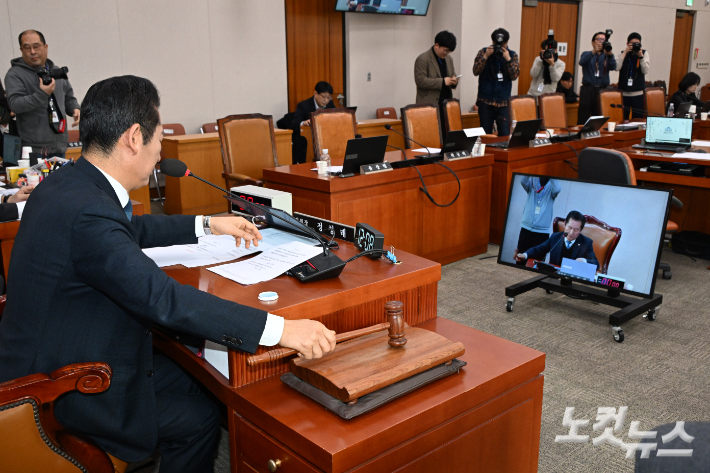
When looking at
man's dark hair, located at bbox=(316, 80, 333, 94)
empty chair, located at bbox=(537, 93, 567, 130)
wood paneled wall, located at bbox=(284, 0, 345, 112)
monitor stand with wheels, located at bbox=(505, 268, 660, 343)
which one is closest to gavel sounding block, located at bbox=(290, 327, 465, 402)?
monitor stand with wheels, located at bbox=(505, 268, 660, 343)

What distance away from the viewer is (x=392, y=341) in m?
1.32

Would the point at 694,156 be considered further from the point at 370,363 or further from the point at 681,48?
the point at 681,48

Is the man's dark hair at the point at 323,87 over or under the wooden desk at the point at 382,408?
over

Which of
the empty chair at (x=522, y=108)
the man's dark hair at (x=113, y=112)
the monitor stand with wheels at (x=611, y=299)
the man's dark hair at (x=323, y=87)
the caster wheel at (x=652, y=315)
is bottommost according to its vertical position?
the caster wheel at (x=652, y=315)

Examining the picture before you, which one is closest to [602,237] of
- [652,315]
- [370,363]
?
[652,315]

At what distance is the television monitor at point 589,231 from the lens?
2.66 m

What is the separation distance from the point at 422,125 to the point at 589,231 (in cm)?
215

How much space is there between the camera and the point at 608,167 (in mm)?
3275

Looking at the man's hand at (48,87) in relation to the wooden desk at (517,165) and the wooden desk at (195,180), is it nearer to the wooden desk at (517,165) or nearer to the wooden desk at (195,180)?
the wooden desk at (195,180)

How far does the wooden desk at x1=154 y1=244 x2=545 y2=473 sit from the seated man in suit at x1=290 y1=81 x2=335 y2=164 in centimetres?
481

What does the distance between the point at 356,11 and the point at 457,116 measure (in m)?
2.80

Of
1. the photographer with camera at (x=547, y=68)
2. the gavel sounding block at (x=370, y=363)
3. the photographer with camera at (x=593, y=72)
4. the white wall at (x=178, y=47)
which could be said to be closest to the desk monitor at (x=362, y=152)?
the gavel sounding block at (x=370, y=363)

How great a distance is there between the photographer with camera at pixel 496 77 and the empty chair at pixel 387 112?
2.05 metres

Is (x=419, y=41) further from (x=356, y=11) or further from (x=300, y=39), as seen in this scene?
(x=300, y=39)
